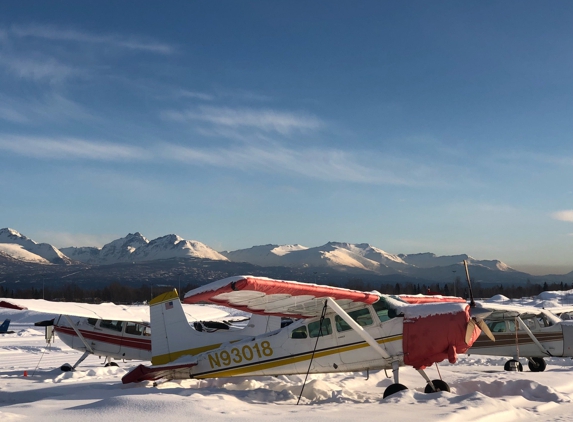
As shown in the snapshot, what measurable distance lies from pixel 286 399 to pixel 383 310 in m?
2.23

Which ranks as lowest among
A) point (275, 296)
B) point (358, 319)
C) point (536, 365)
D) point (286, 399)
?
point (536, 365)

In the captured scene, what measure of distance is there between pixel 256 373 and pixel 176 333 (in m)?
2.08

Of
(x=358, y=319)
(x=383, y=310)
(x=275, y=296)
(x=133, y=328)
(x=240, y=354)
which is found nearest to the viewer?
(x=275, y=296)

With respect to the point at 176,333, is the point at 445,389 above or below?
below

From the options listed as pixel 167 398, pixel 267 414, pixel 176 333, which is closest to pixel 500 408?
pixel 267 414

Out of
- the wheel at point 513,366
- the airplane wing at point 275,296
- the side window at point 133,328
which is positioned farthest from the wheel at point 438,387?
the side window at point 133,328

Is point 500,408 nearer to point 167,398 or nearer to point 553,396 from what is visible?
point 553,396

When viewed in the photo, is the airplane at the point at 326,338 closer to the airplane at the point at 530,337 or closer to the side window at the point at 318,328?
the side window at the point at 318,328

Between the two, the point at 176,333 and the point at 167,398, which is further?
the point at 176,333

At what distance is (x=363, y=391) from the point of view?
9.61m

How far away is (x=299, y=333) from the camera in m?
9.57

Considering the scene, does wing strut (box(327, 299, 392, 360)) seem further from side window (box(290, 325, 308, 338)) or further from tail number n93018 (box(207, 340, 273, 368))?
tail number n93018 (box(207, 340, 273, 368))

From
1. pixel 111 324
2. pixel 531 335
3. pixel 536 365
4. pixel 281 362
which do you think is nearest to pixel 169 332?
pixel 281 362

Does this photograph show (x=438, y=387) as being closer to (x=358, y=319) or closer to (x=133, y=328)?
(x=358, y=319)
